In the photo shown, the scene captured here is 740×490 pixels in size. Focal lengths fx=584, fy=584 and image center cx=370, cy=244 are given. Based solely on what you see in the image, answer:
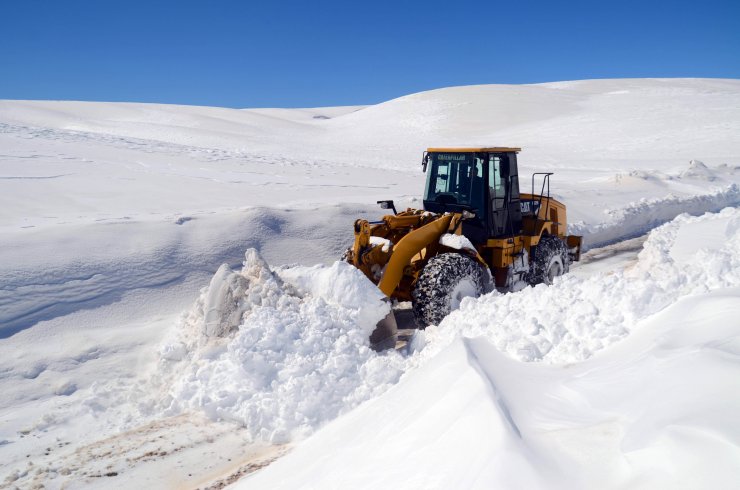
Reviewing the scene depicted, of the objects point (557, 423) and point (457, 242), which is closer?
point (557, 423)

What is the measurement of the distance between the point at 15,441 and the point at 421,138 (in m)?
29.6

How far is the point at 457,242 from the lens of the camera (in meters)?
6.31

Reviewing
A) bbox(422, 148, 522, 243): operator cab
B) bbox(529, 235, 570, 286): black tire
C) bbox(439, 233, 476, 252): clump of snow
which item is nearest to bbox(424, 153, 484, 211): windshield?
bbox(422, 148, 522, 243): operator cab

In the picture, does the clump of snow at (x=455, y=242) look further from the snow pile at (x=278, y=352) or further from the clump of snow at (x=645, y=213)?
the clump of snow at (x=645, y=213)

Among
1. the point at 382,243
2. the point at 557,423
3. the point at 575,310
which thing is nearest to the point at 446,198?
the point at 382,243

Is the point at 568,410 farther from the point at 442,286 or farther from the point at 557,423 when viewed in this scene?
the point at 442,286

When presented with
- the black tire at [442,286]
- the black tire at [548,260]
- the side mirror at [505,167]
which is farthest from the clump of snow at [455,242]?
the black tire at [548,260]

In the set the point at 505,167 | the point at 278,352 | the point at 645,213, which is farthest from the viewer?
the point at 645,213

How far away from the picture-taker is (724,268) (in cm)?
534

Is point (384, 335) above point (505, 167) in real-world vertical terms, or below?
below

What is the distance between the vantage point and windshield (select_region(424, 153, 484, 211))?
681cm

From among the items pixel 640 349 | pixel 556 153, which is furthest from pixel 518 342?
pixel 556 153

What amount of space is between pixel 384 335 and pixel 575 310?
1736 millimetres

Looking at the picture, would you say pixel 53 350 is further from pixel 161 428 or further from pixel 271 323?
pixel 271 323
